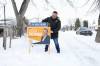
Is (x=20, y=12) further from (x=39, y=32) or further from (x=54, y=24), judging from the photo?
(x=39, y=32)

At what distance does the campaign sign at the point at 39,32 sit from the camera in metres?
14.5

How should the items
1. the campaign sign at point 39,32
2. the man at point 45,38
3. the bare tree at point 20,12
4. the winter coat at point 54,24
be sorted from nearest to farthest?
the campaign sign at point 39,32
the man at point 45,38
the winter coat at point 54,24
the bare tree at point 20,12

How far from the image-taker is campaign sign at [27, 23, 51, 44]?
1454 centimetres

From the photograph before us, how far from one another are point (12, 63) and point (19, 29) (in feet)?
73.1

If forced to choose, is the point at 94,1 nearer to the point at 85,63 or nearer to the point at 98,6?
the point at 98,6

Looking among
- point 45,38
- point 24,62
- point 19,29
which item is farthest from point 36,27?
point 19,29

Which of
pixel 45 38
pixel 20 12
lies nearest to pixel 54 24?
pixel 45 38

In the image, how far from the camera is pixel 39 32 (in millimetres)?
14773

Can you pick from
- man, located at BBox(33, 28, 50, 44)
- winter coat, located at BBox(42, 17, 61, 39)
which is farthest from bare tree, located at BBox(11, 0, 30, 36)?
man, located at BBox(33, 28, 50, 44)

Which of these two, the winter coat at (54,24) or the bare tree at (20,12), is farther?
the bare tree at (20,12)

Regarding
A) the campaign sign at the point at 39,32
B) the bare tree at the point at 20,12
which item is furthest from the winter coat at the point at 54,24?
the bare tree at the point at 20,12

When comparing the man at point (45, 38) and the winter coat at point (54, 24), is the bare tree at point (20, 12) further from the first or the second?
the man at point (45, 38)

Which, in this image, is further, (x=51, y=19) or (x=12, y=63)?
(x=51, y=19)

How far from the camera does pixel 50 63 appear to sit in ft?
38.7
